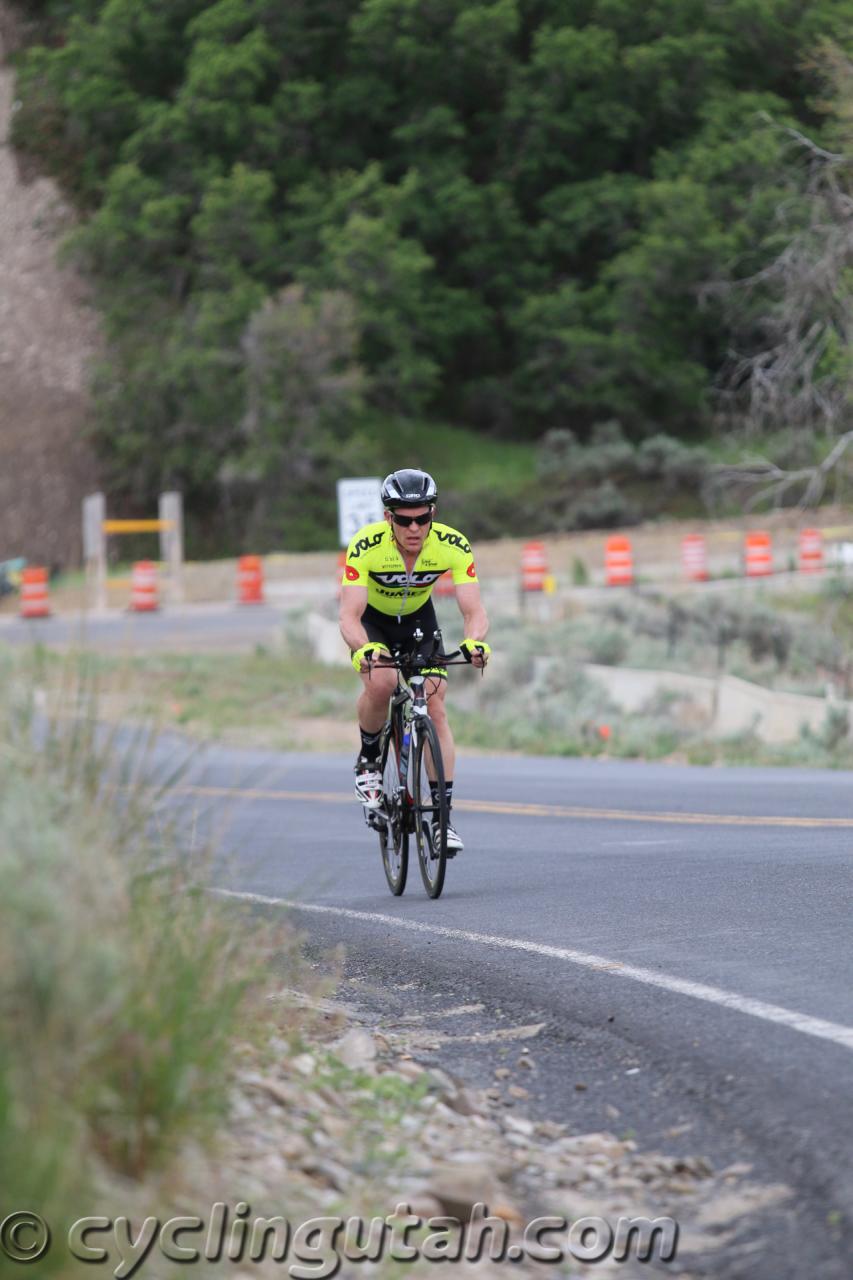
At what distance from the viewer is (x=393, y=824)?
10477mm

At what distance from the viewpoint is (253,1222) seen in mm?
4410

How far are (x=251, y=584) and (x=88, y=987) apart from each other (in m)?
38.3

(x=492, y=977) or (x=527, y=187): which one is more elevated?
(x=527, y=187)

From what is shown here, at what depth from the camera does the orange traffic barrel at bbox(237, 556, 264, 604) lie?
138ft

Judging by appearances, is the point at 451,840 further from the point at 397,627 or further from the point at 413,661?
the point at 397,627

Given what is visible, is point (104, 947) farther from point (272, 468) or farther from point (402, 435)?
point (402, 435)

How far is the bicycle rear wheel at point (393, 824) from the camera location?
10422mm

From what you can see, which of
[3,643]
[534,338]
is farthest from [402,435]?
[3,643]

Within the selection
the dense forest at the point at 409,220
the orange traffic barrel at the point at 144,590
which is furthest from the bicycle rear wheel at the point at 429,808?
the dense forest at the point at 409,220

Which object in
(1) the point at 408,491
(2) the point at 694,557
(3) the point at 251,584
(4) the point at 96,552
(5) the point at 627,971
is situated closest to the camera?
(5) the point at 627,971

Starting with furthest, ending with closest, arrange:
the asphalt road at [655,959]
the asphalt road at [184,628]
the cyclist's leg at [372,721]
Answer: the asphalt road at [184,628]
the cyclist's leg at [372,721]
the asphalt road at [655,959]

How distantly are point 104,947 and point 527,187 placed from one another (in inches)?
2274

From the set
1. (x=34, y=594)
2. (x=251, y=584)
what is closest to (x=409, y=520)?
(x=34, y=594)

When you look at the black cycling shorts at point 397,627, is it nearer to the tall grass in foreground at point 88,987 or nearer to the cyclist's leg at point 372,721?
the cyclist's leg at point 372,721
